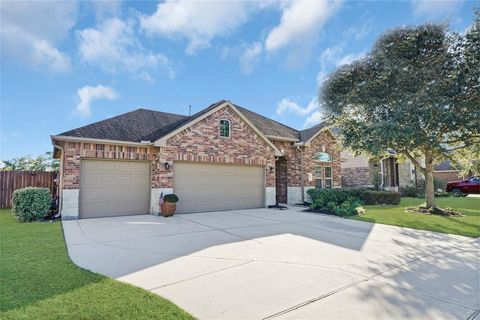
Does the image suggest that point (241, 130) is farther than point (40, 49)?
Yes

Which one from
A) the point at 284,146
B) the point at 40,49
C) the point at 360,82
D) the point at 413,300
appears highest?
the point at 40,49

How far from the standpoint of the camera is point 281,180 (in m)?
17.2

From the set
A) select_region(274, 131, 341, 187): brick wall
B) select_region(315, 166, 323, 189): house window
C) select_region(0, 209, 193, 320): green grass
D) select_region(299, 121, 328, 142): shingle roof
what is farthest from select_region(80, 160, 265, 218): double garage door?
select_region(0, 209, 193, 320): green grass

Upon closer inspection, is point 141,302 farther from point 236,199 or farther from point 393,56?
point 393,56

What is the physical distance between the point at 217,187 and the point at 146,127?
4867 millimetres

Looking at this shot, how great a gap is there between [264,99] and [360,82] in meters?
7.34

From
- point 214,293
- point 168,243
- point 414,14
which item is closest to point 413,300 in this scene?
point 214,293

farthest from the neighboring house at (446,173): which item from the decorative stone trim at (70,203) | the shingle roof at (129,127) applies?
the decorative stone trim at (70,203)

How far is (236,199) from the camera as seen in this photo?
45.6ft

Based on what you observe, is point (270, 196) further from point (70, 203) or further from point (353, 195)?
point (70, 203)

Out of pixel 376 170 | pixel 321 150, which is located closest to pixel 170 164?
pixel 321 150

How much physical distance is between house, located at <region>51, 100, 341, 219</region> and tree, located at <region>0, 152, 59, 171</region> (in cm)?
2062

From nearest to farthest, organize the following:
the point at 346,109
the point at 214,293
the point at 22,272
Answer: the point at 214,293 < the point at 22,272 < the point at 346,109

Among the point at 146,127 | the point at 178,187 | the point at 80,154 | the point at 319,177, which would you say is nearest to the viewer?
the point at 80,154
